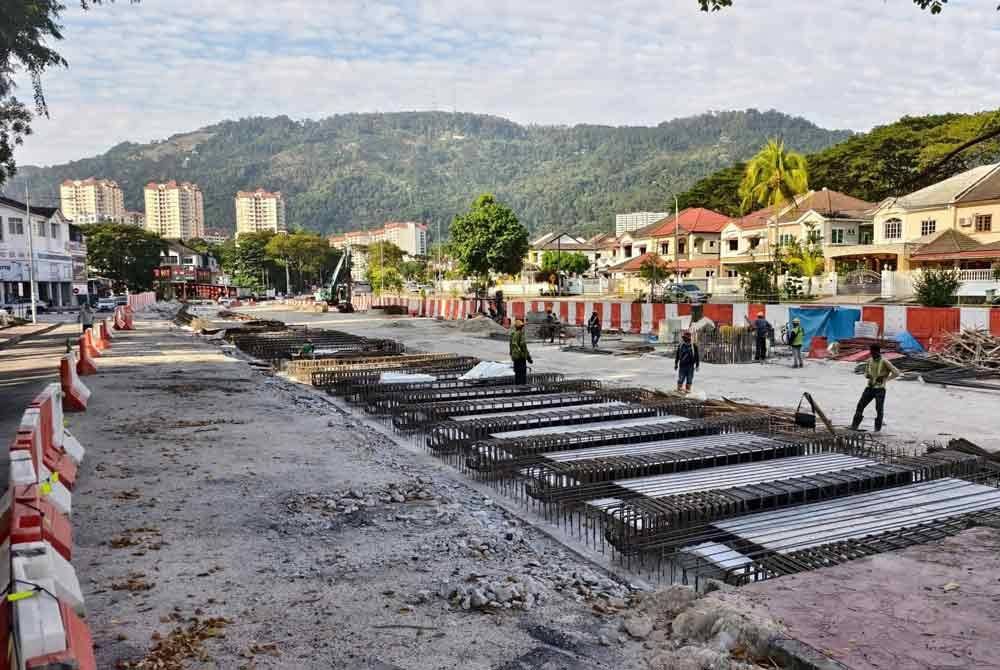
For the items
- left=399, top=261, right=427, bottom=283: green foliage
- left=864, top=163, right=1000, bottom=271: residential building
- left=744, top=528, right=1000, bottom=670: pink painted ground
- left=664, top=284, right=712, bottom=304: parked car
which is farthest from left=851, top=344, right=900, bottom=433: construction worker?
left=399, top=261, right=427, bottom=283: green foliage

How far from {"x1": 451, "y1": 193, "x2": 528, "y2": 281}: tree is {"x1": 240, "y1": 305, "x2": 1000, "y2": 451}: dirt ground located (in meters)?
38.6

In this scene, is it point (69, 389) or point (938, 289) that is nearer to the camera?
point (69, 389)

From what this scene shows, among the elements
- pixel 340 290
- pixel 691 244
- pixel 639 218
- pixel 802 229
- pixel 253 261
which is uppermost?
pixel 639 218

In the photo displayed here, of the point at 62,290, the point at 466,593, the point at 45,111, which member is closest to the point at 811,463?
the point at 466,593

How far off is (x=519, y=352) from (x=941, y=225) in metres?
45.7

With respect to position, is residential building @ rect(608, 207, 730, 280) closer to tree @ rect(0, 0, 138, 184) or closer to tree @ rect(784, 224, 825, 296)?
tree @ rect(784, 224, 825, 296)

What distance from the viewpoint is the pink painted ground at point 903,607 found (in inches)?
162

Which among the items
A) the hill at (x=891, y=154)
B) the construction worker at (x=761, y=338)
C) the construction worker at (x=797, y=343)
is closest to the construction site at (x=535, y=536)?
the construction worker at (x=797, y=343)

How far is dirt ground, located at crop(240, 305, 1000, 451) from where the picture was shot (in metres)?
11.8

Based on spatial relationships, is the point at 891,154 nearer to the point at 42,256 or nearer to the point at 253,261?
the point at 42,256

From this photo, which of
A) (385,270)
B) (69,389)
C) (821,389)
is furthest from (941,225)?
(385,270)

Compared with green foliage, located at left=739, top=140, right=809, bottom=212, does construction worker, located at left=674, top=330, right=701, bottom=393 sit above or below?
below

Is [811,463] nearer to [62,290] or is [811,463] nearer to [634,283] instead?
[634,283]

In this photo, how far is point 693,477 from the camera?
805 centimetres
